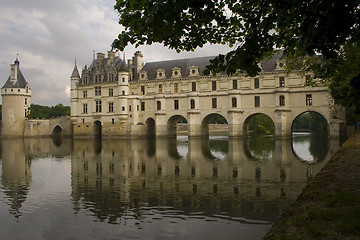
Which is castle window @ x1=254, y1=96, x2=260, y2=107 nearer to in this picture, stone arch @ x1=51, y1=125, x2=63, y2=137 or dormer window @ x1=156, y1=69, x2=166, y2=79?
dormer window @ x1=156, y1=69, x2=166, y2=79

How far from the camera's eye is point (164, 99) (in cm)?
4959

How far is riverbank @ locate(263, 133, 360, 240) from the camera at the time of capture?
17.4ft

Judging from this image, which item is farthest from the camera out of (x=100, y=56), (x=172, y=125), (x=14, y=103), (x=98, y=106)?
(x=14, y=103)

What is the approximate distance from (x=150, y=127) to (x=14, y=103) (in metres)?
27.4

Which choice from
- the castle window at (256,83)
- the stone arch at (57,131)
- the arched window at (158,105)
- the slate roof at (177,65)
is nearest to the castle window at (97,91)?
the slate roof at (177,65)

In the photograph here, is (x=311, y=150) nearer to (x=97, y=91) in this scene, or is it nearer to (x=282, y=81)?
(x=282, y=81)

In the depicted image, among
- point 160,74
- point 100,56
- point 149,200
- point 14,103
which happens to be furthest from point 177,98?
point 149,200

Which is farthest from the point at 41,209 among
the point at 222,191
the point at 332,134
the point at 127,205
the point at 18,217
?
the point at 332,134

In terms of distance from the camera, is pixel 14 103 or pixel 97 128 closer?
pixel 97 128

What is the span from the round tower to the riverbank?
60543mm

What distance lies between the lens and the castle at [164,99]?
138ft

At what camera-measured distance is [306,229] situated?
5523 millimetres

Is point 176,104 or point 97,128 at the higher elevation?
point 176,104

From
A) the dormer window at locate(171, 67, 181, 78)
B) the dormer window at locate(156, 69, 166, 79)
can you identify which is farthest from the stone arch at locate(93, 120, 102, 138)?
the dormer window at locate(171, 67, 181, 78)
